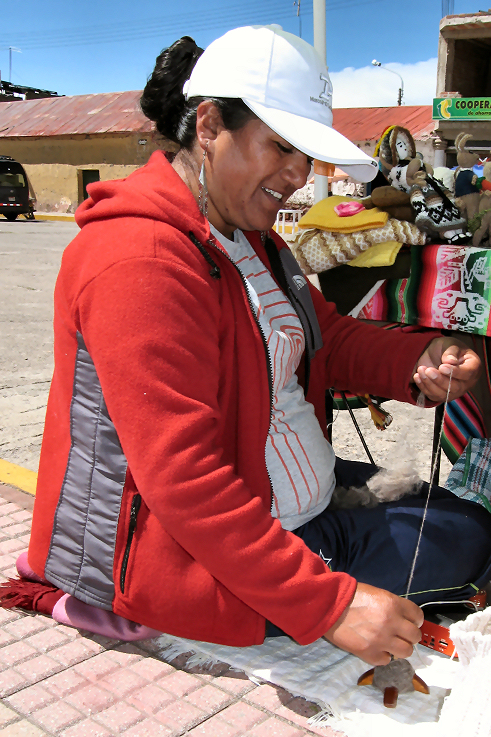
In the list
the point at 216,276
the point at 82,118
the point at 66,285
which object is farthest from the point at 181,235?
the point at 82,118

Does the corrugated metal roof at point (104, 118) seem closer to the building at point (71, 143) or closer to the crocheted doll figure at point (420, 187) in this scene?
the building at point (71, 143)

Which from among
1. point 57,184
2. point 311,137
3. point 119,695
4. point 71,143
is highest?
point 71,143

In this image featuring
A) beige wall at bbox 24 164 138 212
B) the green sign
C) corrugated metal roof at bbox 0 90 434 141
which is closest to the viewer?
the green sign

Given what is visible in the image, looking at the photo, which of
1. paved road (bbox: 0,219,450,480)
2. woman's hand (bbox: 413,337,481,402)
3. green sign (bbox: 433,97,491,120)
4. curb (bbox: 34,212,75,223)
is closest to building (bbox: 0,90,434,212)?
curb (bbox: 34,212,75,223)

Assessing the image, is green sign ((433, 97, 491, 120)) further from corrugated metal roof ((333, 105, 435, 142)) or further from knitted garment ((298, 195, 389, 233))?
knitted garment ((298, 195, 389, 233))

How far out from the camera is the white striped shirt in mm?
1671

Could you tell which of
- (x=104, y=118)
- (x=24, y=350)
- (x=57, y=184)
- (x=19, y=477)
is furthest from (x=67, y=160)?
(x=19, y=477)

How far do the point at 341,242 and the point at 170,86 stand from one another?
942mm

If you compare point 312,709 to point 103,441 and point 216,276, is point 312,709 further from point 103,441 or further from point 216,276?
point 216,276

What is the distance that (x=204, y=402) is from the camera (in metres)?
1.35

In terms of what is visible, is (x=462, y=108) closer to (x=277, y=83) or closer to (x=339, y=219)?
(x=339, y=219)

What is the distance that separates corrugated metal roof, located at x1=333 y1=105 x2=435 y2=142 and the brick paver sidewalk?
19824mm

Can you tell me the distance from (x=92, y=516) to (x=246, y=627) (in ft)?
1.43

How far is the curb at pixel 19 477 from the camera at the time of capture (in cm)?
278
